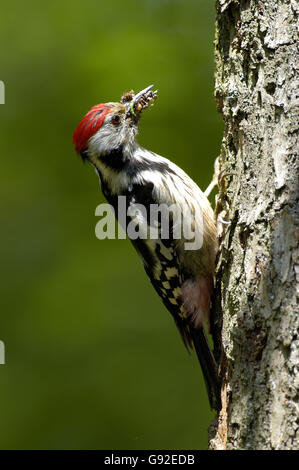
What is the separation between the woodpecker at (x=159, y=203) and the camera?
319 cm

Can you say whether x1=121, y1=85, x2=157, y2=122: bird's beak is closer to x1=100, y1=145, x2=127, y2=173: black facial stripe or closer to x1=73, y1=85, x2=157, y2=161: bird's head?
x1=73, y1=85, x2=157, y2=161: bird's head

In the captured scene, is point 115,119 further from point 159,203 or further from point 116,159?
point 159,203

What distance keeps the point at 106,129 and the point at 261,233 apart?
1553 millimetres

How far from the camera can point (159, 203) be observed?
325cm

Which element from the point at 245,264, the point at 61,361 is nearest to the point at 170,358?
the point at 61,361

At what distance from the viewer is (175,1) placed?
467cm

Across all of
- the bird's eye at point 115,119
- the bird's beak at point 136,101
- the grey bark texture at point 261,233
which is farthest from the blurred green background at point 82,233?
the grey bark texture at point 261,233

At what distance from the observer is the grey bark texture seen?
6.51 feet

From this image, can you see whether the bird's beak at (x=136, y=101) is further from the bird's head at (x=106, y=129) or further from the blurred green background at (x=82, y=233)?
the blurred green background at (x=82, y=233)

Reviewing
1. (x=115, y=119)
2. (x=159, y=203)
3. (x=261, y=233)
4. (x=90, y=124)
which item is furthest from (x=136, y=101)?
(x=261, y=233)

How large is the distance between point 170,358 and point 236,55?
2627 mm

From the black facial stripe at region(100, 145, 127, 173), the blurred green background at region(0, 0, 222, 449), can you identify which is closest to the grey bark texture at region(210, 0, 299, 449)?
the black facial stripe at region(100, 145, 127, 173)

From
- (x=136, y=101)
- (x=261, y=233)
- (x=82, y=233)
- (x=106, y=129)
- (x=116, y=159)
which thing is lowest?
(x=82, y=233)

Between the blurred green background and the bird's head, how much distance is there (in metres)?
0.75
